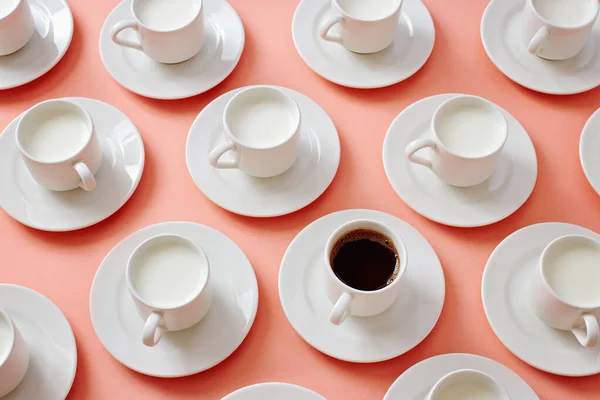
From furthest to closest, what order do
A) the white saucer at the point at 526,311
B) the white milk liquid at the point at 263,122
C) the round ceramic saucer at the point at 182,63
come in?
the round ceramic saucer at the point at 182,63
the white milk liquid at the point at 263,122
the white saucer at the point at 526,311

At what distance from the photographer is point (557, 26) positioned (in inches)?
50.8

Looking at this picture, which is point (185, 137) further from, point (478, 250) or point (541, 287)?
point (541, 287)

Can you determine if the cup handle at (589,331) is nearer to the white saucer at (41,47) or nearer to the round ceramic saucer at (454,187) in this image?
the round ceramic saucer at (454,187)

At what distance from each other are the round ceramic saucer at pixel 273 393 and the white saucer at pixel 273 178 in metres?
0.28

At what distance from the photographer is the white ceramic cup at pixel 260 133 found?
120 cm

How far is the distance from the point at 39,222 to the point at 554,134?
92cm

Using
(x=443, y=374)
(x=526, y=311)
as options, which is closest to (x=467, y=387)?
(x=443, y=374)

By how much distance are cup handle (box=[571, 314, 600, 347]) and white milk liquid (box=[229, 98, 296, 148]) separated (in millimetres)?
539

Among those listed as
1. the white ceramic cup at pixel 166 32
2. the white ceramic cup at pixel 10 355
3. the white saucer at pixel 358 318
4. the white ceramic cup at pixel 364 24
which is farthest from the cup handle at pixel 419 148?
the white ceramic cup at pixel 10 355

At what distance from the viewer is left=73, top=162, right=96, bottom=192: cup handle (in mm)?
1181

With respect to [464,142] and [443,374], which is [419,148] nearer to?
[464,142]

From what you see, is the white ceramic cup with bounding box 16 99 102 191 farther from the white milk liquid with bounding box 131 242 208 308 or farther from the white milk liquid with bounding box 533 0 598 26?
the white milk liquid with bounding box 533 0 598 26

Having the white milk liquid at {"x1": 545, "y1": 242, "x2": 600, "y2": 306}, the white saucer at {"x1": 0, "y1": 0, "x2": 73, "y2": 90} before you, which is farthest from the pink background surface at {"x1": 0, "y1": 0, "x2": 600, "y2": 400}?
the white milk liquid at {"x1": 545, "y1": 242, "x2": 600, "y2": 306}

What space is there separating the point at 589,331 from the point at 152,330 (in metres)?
0.63
